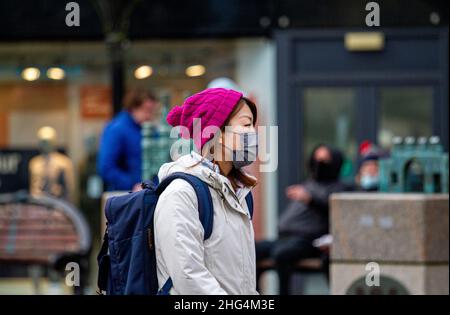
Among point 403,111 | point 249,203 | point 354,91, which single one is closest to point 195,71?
point 354,91

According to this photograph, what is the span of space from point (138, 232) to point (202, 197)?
0.79ft

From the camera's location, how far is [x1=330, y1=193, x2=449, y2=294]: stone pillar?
8133 mm

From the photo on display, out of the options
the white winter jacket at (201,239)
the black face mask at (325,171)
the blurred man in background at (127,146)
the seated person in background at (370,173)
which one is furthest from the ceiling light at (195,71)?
the white winter jacket at (201,239)

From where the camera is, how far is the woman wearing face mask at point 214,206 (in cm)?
418

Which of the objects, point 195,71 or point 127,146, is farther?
point 195,71

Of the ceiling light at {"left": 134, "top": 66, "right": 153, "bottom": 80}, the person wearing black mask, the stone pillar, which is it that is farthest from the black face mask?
the ceiling light at {"left": 134, "top": 66, "right": 153, "bottom": 80}

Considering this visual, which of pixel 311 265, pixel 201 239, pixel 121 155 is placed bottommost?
pixel 311 265

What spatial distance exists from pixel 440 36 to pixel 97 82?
3286mm

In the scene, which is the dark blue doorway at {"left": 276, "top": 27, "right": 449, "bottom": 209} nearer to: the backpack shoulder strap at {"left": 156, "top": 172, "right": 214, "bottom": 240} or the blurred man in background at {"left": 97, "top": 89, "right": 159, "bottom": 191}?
the blurred man in background at {"left": 97, "top": 89, "right": 159, "bottom": 191}

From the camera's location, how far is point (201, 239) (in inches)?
167

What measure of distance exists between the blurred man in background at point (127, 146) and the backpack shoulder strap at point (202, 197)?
5.01m

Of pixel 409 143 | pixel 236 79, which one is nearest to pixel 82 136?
pixel 236 79

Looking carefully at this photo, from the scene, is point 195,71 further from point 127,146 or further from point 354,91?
point 127,146

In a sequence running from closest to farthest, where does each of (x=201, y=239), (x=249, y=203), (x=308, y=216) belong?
(x=201, y=239) → (x=249, y=203) → (x=308, y=216)
